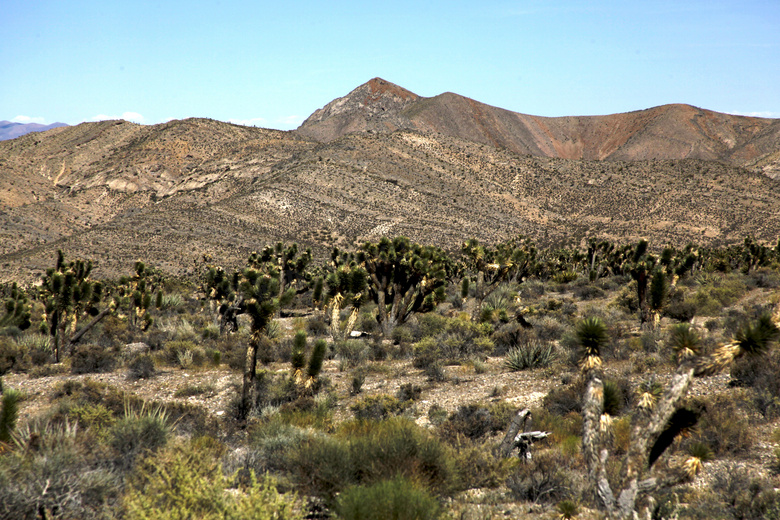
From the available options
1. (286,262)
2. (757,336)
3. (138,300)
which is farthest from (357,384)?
(286,262)

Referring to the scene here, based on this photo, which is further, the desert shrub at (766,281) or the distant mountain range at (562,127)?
the distant mountain range at (562,127)

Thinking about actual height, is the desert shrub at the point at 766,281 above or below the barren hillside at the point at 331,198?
below

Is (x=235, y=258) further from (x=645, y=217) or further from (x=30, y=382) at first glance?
(x=645, y=217)

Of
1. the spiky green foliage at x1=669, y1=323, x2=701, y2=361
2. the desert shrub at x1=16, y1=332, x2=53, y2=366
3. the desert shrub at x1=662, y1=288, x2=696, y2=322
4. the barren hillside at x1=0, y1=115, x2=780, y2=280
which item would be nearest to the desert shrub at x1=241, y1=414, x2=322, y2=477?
the spiky green foliage at x1=669, y1=323, x2=701, y2=361

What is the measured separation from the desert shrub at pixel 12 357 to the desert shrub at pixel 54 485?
466 inches

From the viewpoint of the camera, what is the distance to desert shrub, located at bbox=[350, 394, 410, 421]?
10.7 meters

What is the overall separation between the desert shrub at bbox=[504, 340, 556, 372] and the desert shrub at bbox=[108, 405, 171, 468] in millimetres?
9128

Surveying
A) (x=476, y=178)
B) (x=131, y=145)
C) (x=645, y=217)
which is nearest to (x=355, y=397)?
(x=645, y=217)

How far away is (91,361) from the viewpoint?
15.5 m

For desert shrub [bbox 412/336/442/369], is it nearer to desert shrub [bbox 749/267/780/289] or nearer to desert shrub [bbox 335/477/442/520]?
desert shrub [bbox 335/477/442/520]

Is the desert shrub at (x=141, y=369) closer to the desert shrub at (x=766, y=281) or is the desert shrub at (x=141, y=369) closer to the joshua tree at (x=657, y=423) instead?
the joshua tree at (x=657, y=423)

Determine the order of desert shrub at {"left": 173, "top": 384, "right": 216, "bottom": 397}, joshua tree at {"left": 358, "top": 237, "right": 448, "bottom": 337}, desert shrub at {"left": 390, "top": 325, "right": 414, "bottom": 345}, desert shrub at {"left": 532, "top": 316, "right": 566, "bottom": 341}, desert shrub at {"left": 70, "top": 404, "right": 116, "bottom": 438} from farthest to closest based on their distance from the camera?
joshua tree at {"left": 358, "top": 237, "right": 448, "bottom": 337} < desert shrub at {"left": 390, "top": 325, "right": 414, "bottom": 345} < desert shrub at {"left": 532, "top": 316, "right": 566, "bottom": 341} < desert shrub at {"left": 173, "top": 384, "right": 216, "bottom": 397} < desert shrub at {"left": 70, "top": 404, "right": 116, "bottom": 438}

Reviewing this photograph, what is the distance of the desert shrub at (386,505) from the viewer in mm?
4848

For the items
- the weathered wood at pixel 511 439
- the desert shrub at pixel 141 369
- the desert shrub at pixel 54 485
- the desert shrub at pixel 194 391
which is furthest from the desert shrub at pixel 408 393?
the desert shrub at pixel 141 369
